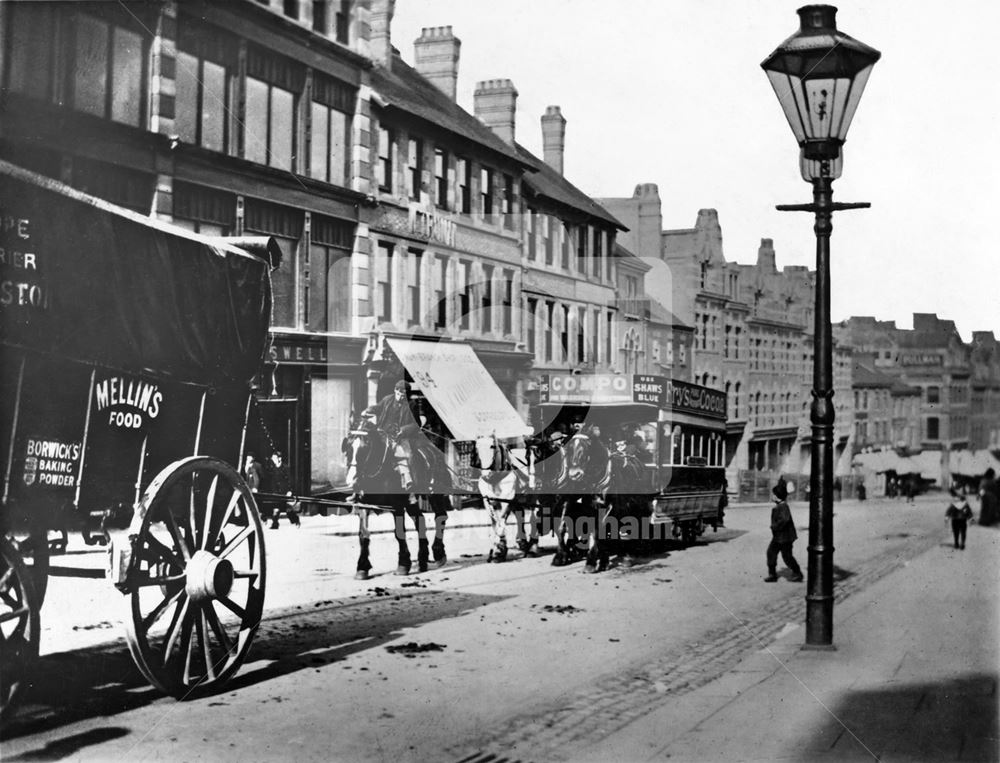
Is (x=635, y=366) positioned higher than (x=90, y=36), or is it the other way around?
(x=90, y=36)

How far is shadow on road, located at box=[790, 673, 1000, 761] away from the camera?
21.5 feet

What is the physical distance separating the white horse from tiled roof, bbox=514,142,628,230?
223 cm

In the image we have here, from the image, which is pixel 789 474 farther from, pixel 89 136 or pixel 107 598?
pixel 89 136

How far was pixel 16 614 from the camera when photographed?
20.3 feet

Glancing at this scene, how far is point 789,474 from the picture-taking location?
10625mm

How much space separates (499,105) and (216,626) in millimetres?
4848

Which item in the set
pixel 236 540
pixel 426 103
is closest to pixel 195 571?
pixel 236 540

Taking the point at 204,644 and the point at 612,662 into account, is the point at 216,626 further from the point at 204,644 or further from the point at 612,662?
the point at 612,662

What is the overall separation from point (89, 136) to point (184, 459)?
7.24 ft

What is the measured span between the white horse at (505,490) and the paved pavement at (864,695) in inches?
94.0

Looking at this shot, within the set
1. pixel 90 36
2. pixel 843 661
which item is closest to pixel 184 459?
pixel 90 36

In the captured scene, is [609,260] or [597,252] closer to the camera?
[597,252]

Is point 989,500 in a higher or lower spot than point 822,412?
lower

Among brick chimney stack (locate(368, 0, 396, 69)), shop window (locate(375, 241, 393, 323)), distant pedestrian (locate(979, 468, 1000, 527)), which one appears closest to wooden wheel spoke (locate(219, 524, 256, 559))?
shop window (locate(375, 241, 393, 323))
